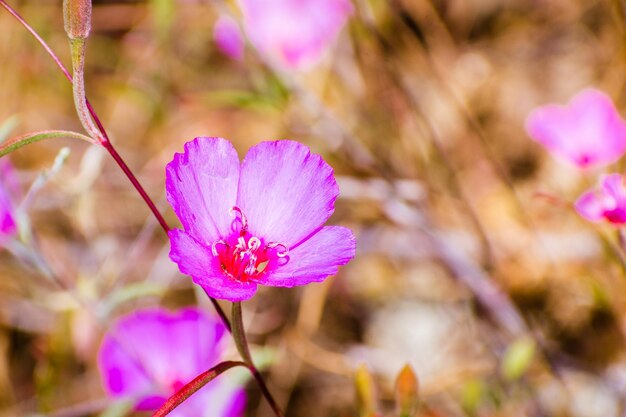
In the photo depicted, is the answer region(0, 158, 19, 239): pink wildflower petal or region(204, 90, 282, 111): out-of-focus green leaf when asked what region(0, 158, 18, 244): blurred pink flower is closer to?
region(0, 158, 19, 239): pink wildflower petal

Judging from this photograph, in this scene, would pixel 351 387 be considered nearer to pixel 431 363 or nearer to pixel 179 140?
pixel 431 363


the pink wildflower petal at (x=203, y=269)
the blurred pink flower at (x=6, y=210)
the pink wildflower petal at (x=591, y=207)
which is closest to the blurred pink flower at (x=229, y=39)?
the blurred pink flower at (x=6, y=210)

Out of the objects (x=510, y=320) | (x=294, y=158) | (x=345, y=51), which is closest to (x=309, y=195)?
(x=294, y=158)

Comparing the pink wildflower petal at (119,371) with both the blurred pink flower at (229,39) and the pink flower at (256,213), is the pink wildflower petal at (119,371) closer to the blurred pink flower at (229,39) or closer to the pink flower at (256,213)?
the pink flower at (256,213)

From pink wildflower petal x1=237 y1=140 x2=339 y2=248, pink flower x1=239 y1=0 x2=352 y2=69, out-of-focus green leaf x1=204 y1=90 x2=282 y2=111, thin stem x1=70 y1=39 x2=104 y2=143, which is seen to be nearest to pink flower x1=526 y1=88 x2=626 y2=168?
out-of-focus green leaf x1=204 y1=90 x2=282 y2=111

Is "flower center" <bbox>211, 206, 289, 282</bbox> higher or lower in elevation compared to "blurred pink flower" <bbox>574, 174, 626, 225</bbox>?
higher

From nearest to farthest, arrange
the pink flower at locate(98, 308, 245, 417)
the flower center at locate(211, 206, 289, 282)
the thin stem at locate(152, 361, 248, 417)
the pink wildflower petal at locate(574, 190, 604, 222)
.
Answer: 1. the thin stem at locate(152, 361, 248, 417)
2. the flower center at locate(211, 206, 289, 282)
3. the pink wildflower petal at locate(574, 190, 604, 222)
4. the pink flower at locate(98, 308, 245, 417)

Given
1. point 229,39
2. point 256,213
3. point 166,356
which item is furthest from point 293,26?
point 256,213

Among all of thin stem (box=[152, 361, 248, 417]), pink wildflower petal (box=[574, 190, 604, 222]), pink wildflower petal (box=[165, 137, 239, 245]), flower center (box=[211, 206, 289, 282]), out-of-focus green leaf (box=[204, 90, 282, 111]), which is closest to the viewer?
thin stem (box=[152, 361, 248, 417])
